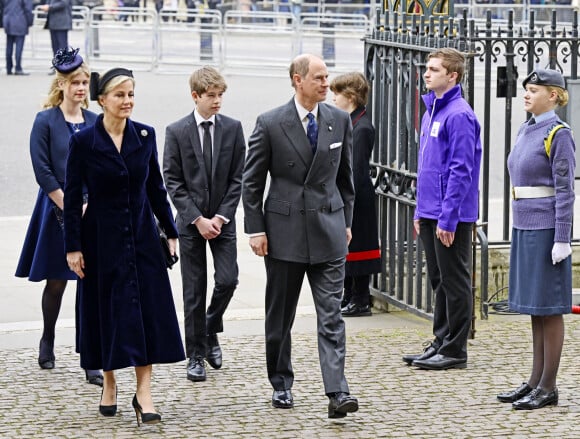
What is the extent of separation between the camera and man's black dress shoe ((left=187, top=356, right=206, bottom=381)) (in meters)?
7.50

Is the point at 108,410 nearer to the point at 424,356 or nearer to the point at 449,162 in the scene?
the point at 424,356

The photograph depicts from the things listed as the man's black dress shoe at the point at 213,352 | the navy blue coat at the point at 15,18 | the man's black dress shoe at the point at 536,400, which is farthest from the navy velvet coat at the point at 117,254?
the navy blue coat at the point at 15,18

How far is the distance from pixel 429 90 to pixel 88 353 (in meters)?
2.76

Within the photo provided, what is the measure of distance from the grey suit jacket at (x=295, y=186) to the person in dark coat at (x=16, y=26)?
18.9 meters

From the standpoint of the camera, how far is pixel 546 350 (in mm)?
6949

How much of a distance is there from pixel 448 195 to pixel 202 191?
55.0 inches

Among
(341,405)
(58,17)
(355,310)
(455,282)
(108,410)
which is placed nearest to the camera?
(341,405)

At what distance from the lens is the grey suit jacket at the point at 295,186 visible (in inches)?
268

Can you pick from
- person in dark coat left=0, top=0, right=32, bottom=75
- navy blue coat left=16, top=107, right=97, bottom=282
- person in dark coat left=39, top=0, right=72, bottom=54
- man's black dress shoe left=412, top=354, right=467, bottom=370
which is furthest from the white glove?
person in dark coat left=39, top=0, right=72, bottom=54

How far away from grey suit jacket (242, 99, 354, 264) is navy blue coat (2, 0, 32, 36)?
18.9 m

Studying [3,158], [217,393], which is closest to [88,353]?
[217,393]

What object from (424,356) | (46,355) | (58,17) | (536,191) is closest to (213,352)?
(46,355)

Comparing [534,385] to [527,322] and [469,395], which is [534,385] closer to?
[469,395]

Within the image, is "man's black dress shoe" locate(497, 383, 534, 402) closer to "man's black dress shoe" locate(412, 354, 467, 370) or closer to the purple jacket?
"man's black dress shoe" locate(412, 354, 467, 370)
